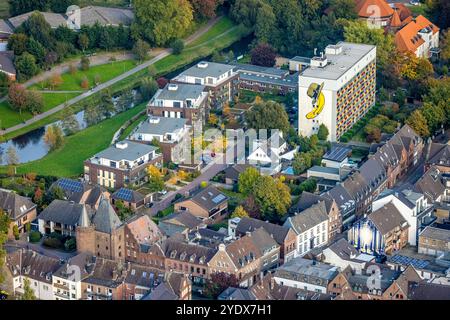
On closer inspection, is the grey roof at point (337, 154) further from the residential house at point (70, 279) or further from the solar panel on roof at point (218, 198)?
the residential house at point (70, 279)

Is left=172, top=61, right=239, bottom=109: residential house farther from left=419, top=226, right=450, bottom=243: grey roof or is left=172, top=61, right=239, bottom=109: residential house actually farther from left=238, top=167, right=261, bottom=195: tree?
left=419, top=226, right=450, bottom=243: grey roof

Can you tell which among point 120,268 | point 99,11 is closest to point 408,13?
point 99,11

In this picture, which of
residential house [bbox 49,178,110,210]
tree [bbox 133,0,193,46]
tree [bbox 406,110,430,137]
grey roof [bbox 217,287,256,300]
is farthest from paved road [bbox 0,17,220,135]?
grey roof [bbox 217,287,256,300]

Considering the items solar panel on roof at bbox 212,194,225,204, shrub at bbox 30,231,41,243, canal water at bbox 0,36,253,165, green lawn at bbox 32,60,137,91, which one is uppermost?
solar panel on roof at bbox 212,194,225,204

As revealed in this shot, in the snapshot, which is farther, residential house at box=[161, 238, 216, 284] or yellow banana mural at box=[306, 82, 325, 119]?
yellow banana mural at box=[306, 82, 325, 119]

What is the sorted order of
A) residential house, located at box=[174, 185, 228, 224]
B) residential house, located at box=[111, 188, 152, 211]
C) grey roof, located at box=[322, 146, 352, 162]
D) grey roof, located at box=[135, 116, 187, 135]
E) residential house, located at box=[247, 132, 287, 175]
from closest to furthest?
residential house, located at box=[174, 185, 228, 224] < residential house, located at box=[111, 188, 152, 211] < residential house, located at box=[247, 132, 287, 175] < grey roof, located at box=[322, 146, 352, 162] < grey roof, located at box=[135, 116, 187, 135]

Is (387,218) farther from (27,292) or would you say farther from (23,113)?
(23,113)

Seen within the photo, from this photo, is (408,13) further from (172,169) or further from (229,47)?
(172,169)
